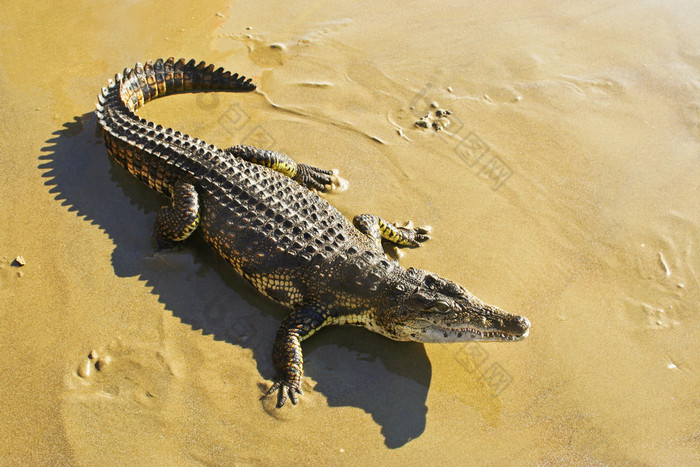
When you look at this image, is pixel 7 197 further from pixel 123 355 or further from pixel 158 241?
pixel 123 355

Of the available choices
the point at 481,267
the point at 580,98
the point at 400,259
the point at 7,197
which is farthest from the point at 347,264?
the point at 580,98

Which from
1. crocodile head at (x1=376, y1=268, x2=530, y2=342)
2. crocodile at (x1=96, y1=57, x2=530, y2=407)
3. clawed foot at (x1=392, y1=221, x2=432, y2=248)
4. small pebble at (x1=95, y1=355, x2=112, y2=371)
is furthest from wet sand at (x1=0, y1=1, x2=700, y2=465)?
crocodile head at (x1=376, y1=268, x2=530, y2=342)

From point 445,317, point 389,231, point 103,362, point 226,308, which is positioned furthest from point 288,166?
point 103,362

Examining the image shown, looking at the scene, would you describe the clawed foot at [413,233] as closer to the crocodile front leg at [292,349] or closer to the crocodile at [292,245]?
the crocodile at [292,245]

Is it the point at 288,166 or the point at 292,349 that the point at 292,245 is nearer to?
the point at 292,349

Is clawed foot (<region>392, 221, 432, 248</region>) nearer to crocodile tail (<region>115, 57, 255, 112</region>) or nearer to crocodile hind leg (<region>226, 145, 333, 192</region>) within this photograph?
crocodile hind leg (<region>226, 145, 333, 192</region>)

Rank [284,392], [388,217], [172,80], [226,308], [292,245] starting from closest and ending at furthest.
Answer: [284,392]
[292,245]
[226,308]
[388,217]
[172,80]
